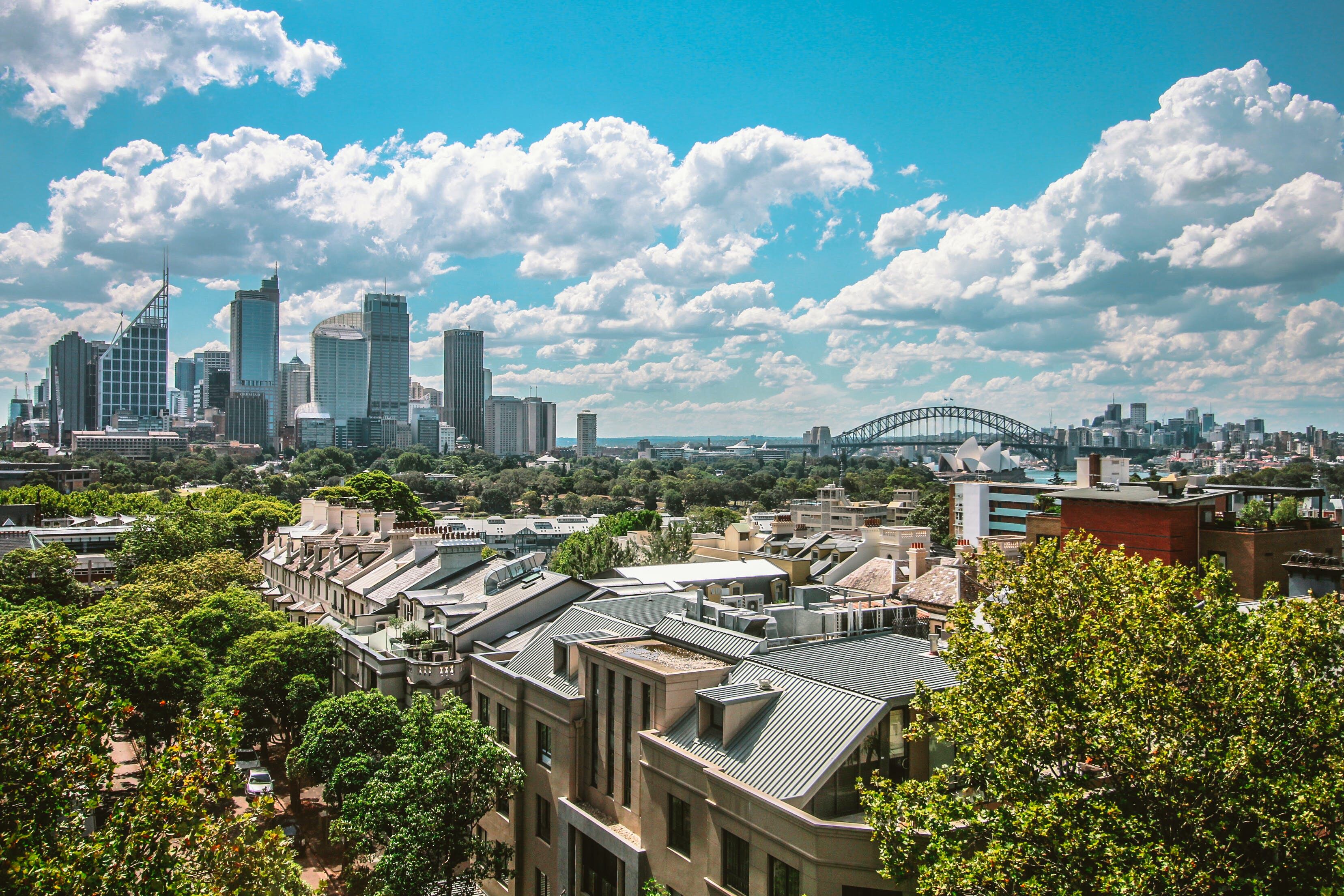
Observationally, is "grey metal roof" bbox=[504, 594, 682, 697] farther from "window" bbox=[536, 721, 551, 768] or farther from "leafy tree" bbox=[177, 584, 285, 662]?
"leafy tree" bbox=[177, 584, 285, 662]

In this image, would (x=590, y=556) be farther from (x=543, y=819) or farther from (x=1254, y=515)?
(x=1254, y=515)

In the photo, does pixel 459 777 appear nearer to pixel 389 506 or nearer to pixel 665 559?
pixel 665 559

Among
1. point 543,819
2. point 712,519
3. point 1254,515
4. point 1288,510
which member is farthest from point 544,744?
point 712,519

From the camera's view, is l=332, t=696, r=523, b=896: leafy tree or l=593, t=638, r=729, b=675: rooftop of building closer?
l=593, t=638, r=729, b=675: rooftop of building

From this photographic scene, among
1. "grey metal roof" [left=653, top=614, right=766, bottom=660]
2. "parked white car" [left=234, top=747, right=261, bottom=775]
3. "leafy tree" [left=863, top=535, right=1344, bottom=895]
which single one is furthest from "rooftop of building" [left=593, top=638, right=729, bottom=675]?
"parked white car" [left=234, top=747, right=261, bottom=775]

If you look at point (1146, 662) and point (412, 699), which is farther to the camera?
point (412, 699)

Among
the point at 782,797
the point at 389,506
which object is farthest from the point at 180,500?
the point at 782,797
